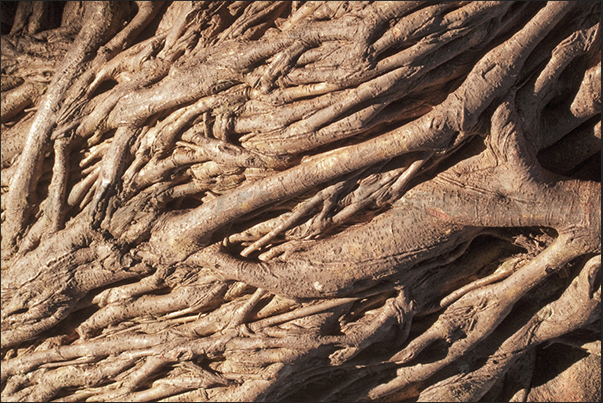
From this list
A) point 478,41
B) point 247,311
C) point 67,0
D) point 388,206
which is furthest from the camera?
point 67,0

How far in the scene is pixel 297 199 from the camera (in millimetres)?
3008

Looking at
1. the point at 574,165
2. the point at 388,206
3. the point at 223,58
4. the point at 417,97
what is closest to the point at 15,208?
the point at 223,58

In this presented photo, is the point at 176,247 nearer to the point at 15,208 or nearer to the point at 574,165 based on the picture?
the point at 15,208

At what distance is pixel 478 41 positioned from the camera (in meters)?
2.52

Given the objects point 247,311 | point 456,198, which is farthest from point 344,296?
point 456,198

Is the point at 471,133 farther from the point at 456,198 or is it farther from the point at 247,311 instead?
the point at 247,311

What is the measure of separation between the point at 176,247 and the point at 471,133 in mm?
1903

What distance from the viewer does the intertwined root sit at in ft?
8.64

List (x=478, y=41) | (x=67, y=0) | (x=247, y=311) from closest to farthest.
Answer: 1. (x=478, y=41)
2. (x=247, y=311)
3. (x=67, y=0)

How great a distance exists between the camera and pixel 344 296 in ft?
10.1

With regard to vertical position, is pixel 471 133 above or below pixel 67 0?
below

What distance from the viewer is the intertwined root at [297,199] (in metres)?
2.63

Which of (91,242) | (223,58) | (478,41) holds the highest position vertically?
(223,58)

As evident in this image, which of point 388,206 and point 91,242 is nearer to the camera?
point 388,206
